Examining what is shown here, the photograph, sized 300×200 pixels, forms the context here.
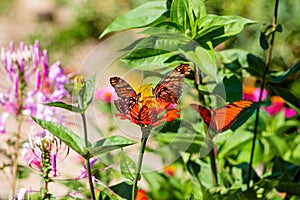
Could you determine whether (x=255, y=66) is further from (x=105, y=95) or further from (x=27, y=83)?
(x=105, y=95)

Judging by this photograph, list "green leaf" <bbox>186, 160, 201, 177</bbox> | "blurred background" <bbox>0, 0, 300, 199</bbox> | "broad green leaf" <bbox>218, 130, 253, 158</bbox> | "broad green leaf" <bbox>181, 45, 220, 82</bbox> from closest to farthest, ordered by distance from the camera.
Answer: "broad green leaf" <bbox>181, 45, 220, 82</bbox>
"green leaf" <bbox>186, 160, 201, 177</bbox>
"broad green leaf" <bbox>218, 130, 253, 158</bbox>
"blurred background" <bbox>0, 0, 300, 199</bbox>

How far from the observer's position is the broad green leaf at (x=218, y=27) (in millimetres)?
825

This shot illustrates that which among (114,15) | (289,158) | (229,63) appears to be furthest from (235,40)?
(229,63)

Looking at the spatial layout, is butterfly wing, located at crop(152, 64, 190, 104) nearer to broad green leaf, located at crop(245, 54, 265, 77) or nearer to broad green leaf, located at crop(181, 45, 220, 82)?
broad green leaf, located at crop(181, 45, 220, 82)

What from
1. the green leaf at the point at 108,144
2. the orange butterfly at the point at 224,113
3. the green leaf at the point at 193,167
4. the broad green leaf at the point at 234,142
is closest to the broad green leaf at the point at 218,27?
the orange butterfly at the point at 224,113

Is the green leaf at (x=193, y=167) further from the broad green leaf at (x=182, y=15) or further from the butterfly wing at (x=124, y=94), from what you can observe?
the butterfly wing at (x=124, y=94)

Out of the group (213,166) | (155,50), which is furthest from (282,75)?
(155,50)

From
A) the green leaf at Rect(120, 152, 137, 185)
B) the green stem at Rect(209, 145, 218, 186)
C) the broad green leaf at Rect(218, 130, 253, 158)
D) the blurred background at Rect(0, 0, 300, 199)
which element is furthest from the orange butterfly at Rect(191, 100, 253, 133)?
the blurred background at Rect(0, 0, 300, 199)

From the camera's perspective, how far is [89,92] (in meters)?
0.75

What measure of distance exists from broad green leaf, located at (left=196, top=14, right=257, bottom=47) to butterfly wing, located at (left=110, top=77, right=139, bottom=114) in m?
0.19

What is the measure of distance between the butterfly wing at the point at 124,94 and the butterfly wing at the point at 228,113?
0.12m

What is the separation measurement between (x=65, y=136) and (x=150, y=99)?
0.32 feet

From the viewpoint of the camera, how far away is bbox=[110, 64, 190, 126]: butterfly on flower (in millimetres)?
671

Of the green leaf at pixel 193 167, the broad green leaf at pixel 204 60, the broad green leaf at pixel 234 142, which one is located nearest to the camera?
the broad green leaf at pixel 204 60
